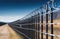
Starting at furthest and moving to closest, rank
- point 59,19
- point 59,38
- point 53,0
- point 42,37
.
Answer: point 42,37 → point 53,0 → point 59,19 → point 59,38

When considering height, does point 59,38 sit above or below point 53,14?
below

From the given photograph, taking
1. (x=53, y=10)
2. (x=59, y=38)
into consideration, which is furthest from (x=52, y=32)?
(x=59, y=38)

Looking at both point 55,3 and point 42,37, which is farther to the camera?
point 42,37

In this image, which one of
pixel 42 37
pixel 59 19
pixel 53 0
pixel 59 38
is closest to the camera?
pixel 59 38

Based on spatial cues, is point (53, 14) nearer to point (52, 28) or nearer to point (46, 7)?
point (52, 28)

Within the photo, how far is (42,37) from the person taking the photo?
5008mm

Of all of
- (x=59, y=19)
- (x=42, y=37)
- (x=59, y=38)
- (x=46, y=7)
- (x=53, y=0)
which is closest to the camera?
(x=59, y=38)

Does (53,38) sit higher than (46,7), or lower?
lower

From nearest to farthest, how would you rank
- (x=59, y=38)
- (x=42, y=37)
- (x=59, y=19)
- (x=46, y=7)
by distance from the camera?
(x=59, y=38) → (x=59, y=19) → (x=46, y=7) → (x=42, y=37)

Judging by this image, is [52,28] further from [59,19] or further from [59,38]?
[59,38]

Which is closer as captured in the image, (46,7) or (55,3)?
(55,3)

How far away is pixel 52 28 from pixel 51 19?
171 mm

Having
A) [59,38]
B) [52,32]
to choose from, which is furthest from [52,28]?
[59,38]

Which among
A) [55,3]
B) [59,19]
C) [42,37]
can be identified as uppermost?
[55,3]
